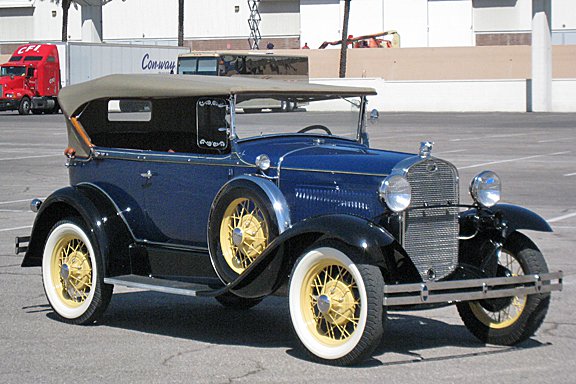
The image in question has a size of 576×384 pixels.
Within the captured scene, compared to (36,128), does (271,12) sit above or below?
above

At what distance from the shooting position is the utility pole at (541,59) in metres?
50.4

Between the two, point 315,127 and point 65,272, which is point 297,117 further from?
point 65,272

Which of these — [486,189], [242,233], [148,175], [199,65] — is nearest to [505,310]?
[486,189]

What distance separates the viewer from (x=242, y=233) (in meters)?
7.11

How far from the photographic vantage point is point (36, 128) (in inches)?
1481

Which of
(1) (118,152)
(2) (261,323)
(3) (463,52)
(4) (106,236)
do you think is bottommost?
(2) (261,323)

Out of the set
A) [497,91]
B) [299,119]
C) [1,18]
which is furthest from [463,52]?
[299,119]

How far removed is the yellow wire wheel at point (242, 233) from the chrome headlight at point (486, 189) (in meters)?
1.39

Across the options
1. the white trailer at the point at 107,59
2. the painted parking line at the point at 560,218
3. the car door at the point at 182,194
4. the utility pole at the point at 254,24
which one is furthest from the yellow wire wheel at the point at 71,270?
the utility pole at the point at 254,24

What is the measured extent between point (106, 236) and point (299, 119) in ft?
5.77

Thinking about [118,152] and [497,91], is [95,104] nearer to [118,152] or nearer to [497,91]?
[118,152]

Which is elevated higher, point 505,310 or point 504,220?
point 504,220

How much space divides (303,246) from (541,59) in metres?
45.8

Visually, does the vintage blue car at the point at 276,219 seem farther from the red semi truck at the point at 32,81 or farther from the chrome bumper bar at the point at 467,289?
the red semi truck at the point at 32,81
